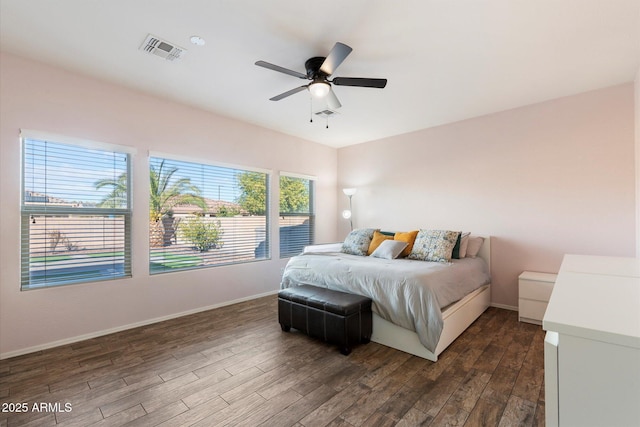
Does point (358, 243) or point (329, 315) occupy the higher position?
point (358, 243)

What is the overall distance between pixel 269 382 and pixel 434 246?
237cm

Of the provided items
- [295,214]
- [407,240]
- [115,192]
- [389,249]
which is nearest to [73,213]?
[115,192]

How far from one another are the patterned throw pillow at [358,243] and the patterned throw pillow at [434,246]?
0.64 m

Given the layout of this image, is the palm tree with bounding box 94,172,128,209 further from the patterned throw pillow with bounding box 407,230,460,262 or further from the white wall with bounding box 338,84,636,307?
the white wall with bounding box 338,84,636,307

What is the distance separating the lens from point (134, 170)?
10.6 ft

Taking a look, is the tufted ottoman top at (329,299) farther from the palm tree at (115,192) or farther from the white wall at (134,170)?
the palm tree at (115,192)

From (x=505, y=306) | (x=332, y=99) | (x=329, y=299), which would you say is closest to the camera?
(x=329, y=299)

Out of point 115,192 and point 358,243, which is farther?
point 358,243

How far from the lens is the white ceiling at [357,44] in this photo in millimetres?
1969

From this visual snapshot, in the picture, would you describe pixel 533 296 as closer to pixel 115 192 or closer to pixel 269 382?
pixel 269 382

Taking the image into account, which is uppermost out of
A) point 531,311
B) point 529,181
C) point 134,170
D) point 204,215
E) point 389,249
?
point 134,170

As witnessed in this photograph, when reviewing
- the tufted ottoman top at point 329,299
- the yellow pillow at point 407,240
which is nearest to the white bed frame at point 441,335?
the tufted ottoman top at point 329,299

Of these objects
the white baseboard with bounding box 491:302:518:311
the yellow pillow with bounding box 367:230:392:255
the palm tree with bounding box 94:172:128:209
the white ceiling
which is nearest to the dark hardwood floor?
the white baseboard with bounding box 491:302:518:311

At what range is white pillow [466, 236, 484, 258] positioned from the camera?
375 cm
